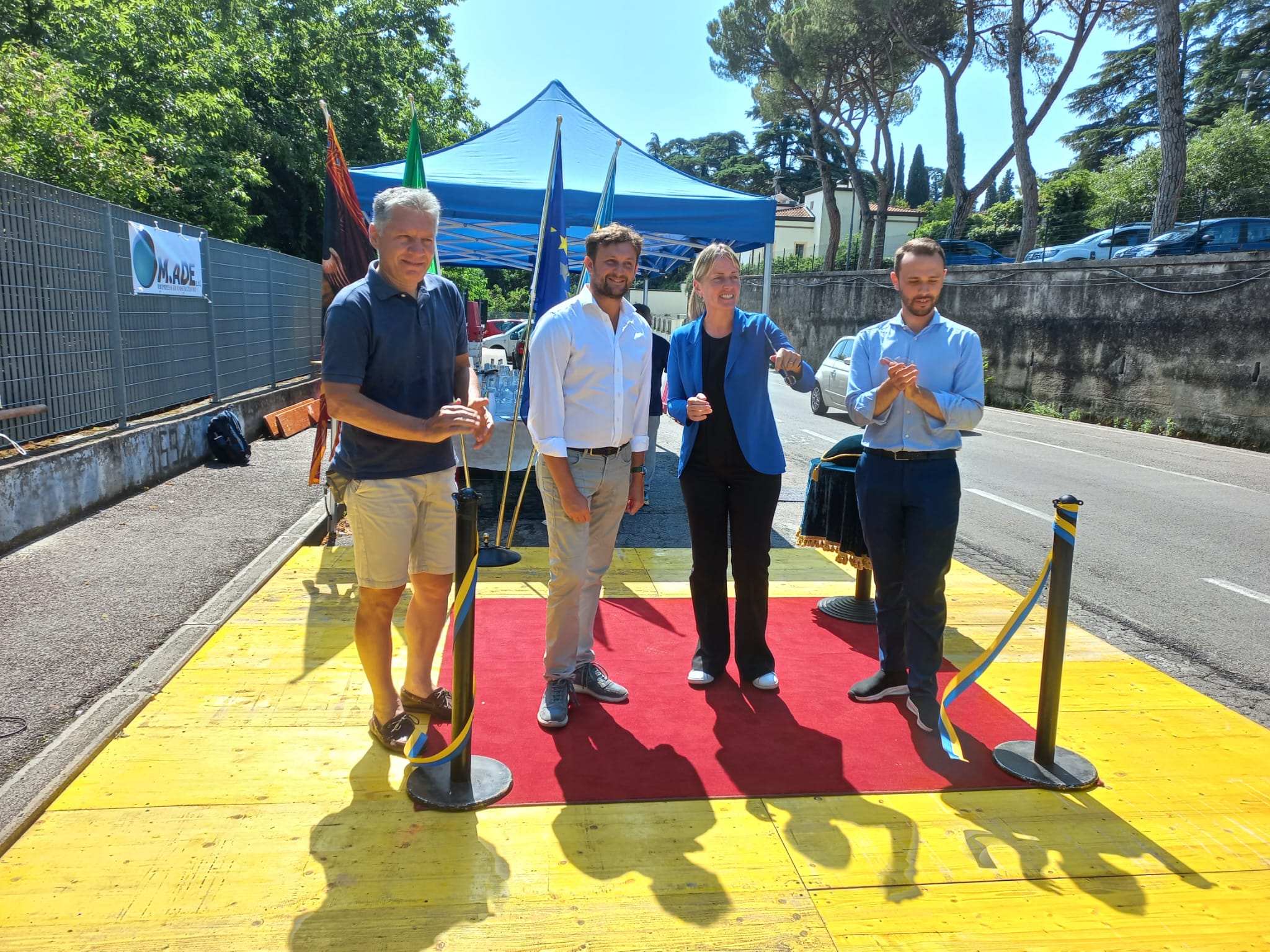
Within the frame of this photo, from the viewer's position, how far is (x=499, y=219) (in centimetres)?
742

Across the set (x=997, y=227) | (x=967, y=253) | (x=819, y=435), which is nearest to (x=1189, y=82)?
(x=997, y=227)

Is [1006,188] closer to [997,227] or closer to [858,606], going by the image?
[997,227]

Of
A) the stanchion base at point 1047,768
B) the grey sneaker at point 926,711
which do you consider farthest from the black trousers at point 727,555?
the stanchion base at point 1047,768

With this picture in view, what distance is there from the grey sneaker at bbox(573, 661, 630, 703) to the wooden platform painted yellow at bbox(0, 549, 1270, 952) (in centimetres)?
88

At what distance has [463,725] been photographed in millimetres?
3021

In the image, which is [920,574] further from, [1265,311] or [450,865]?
[1265,311]

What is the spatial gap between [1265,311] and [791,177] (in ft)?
162

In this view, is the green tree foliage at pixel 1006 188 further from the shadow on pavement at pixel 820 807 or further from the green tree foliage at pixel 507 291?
the shadow on pavement at pixel 820 807

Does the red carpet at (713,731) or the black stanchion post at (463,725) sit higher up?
the black stanchion post at (463,725)

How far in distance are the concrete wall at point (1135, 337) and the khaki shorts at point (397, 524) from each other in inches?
627

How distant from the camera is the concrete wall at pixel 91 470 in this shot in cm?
579

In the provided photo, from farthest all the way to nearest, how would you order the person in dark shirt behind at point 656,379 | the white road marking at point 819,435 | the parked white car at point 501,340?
the parked white car at point 501,340
the white road marking at point 819,435
the person in dark shirt behind at point 656,379

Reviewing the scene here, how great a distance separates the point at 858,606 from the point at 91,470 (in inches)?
233

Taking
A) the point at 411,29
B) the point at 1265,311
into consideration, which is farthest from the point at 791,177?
the point at 1265,311
